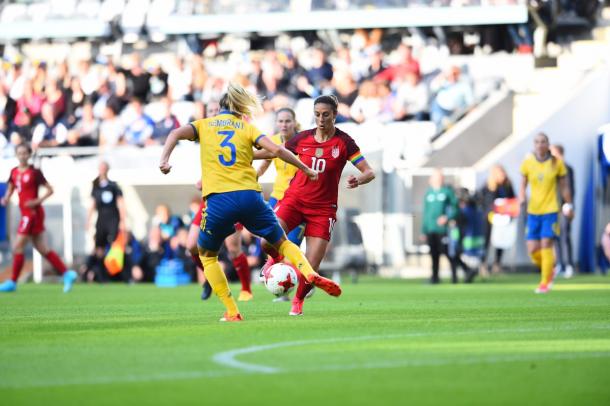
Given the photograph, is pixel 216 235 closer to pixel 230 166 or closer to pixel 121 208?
pixel 230 166

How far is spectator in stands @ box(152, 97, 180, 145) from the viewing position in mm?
28547

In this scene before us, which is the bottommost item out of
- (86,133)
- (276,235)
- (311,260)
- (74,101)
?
(311,260)

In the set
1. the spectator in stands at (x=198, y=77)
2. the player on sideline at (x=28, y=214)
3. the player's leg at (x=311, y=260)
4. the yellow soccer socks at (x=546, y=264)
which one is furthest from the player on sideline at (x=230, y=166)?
the spectator in stands at (x=198, y=77)

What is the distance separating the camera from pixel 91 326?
38.5ft

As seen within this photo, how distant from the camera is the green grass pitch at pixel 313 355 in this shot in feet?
22.5

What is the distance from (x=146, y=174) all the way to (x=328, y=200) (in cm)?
1469

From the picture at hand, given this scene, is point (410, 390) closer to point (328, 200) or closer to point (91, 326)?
point (91, 326)

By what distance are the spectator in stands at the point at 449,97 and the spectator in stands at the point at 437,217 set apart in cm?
396

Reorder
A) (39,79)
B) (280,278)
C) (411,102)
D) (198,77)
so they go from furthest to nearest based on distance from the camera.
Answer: (39,79) → (198,77) → (411,102) → (280,278)

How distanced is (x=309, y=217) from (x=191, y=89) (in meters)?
17.7

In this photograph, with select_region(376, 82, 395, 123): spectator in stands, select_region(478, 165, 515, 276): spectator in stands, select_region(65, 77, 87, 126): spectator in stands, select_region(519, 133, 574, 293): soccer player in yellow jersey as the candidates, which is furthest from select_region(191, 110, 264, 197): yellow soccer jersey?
select_region(65, 77, 87, 126): spectator in stands

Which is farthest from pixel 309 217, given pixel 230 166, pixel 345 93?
pixel 345 93

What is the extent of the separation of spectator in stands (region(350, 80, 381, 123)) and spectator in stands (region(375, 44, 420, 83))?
2.86ft

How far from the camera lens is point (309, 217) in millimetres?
13078
